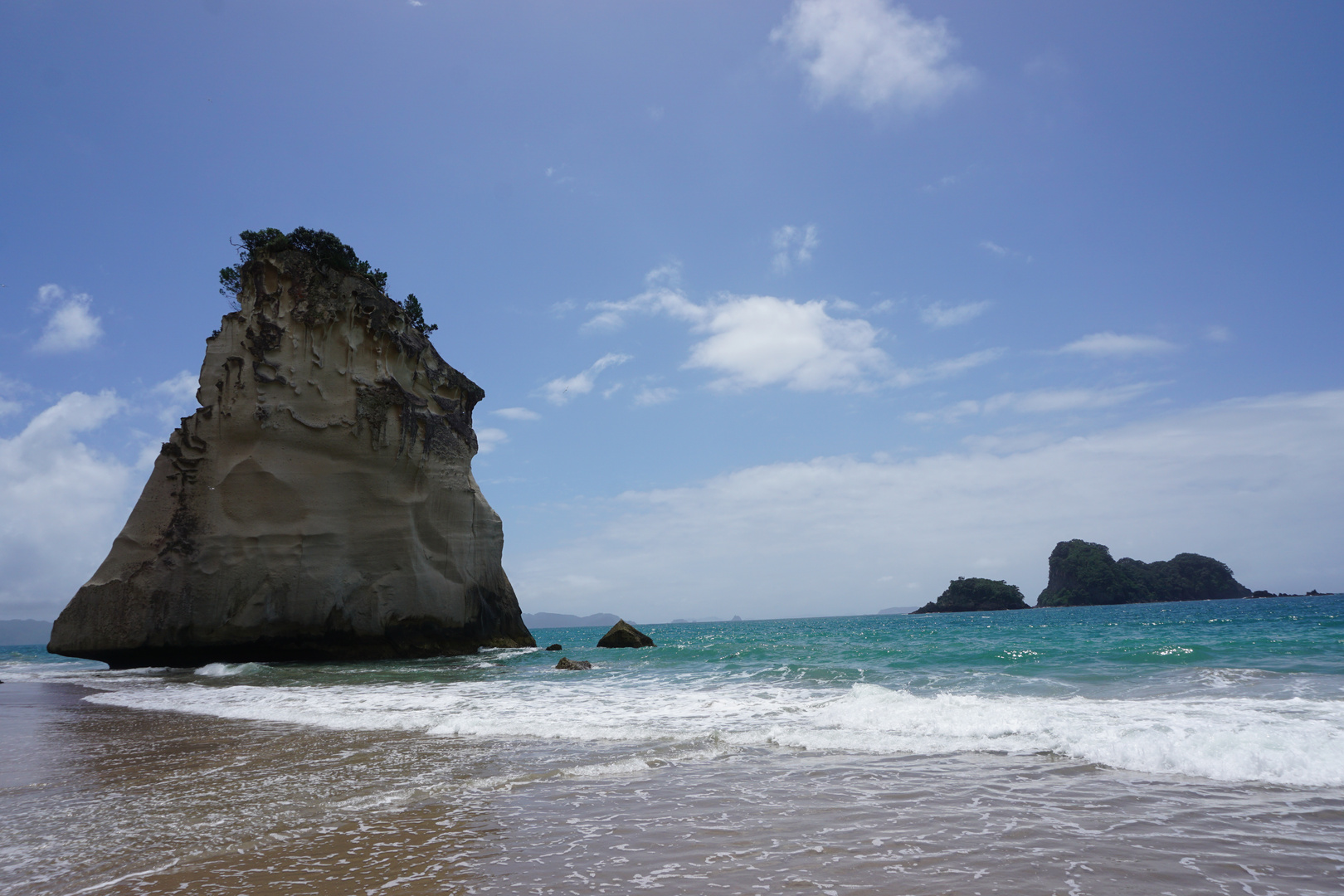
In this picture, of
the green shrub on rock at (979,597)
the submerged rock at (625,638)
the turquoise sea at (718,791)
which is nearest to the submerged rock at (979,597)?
the green shrub on rock at (979,597)

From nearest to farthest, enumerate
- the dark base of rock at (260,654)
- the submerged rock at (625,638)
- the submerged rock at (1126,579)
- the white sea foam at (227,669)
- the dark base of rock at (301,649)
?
1. the white sea foam at (227,669)
2. the dark base of rock at (301,649)
3. the dark base of rock at (260,654)
4. the submerged rock at (625,638)
5. the submerged rock at (1126,579)

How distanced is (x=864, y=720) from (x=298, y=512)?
62.2 feet

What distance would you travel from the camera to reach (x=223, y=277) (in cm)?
2509

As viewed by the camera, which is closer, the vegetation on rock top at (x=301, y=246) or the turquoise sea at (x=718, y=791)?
the turquoise sea at (x=718, y=791)

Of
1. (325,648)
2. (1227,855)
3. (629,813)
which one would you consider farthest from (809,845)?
(325,648)

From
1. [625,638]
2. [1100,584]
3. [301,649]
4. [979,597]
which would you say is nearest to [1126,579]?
[1100,584]

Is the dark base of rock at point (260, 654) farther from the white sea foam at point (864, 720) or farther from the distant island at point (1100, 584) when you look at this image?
the distant island at point (1100, 584)

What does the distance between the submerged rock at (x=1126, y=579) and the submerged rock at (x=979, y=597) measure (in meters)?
5.26

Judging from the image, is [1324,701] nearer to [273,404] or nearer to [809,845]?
[809,845]

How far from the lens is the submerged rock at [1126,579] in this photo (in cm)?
9950

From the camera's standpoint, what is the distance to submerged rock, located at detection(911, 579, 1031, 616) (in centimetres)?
10619

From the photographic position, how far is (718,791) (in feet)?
19.4

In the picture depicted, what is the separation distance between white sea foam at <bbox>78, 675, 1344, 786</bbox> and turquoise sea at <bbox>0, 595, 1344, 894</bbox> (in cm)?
5

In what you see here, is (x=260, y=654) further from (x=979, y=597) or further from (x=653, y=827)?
(x=979, y=597)
